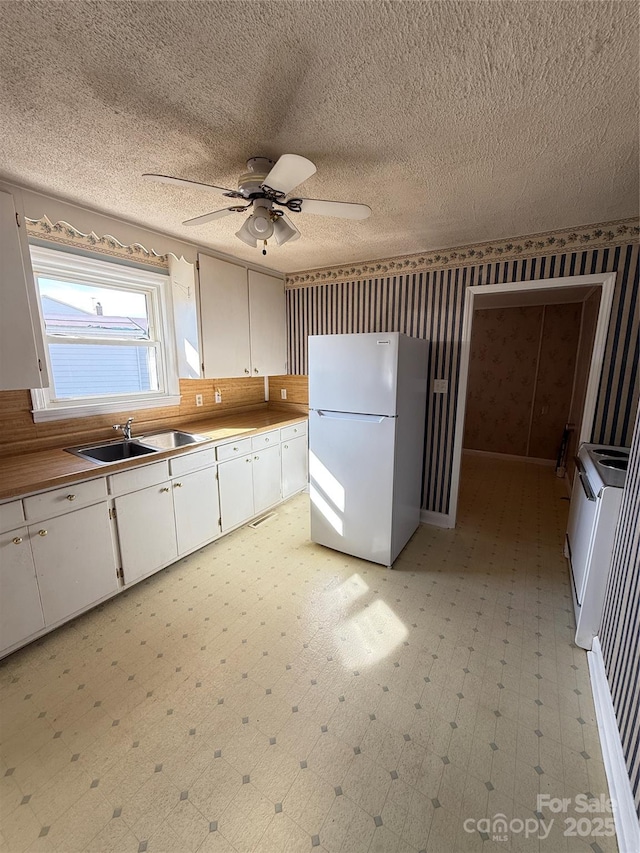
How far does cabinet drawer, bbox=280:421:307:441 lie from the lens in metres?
3.47

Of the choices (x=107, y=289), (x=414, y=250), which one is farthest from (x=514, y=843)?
(x=107, y=289)

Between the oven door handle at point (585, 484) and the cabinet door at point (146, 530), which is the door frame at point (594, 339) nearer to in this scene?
the oven door handle at point (585, 484)

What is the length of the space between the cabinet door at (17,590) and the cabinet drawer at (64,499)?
0.10m

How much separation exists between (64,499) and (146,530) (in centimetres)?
57

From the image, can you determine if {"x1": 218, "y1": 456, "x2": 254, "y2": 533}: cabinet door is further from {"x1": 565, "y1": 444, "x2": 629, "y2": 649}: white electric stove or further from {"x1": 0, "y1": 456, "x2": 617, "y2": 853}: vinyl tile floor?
{"x1": 565, "y1": 444, "x2": 629, "y2": 649}: white electric stove

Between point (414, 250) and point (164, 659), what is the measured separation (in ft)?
10.9

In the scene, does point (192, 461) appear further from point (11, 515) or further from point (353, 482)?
point (353, 482)

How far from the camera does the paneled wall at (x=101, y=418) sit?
2.15 meters

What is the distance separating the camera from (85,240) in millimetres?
2393

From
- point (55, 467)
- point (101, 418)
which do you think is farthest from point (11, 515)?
point (101, 418)

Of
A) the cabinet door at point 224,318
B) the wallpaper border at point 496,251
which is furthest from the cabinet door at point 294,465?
the wallpaper border at point 496,251

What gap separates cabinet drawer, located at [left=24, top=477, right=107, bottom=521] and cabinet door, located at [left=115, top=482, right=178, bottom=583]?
143 mm

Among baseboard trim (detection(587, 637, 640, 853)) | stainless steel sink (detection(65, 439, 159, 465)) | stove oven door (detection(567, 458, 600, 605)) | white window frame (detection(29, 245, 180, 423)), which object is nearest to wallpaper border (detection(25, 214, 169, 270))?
white window frame (detection(29, 245, 180, 423))

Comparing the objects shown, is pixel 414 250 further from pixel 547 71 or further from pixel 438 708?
pixel 438 708
